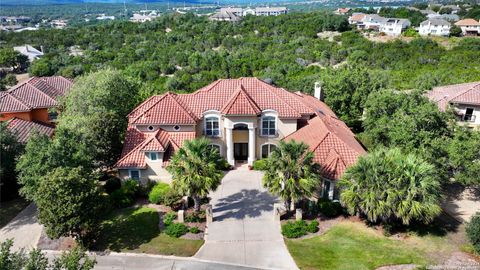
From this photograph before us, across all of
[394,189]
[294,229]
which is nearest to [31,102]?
[294,229]

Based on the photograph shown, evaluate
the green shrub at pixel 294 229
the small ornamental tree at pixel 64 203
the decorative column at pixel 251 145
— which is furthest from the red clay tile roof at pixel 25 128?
the green shrub at pixel 294 229

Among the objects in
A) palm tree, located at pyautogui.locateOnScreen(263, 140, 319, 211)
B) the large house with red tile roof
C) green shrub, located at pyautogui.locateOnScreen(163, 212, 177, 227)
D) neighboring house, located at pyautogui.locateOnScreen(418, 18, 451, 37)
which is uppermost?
neighboring house, located at pyautogui.locateOnScreen(418, 18, 451, 37)

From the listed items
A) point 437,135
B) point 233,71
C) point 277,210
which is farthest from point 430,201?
point 233,71

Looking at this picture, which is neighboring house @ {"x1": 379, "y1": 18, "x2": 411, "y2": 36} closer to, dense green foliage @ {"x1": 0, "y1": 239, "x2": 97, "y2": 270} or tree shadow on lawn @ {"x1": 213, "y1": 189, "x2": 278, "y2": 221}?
tree shadow on lawn @ {"x1": 213, "y1": 189, "x2": 278, "y2": 221}

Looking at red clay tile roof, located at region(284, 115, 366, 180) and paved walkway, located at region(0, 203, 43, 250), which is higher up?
red clay tile roof, located at region(284, 115, 366, 180)

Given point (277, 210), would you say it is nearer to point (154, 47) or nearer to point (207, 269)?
point (207, 269)

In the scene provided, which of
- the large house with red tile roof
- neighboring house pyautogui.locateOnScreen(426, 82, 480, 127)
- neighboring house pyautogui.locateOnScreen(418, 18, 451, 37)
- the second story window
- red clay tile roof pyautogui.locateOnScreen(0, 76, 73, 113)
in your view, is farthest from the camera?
neighboring house pyautogui.locateOnScreen(418, 18, 451, 37)

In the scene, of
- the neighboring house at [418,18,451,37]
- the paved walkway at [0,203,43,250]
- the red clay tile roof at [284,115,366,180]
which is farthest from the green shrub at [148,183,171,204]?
the neighboring house at [418,18,451,37]

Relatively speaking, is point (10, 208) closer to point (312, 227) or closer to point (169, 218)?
point (169, 218)
